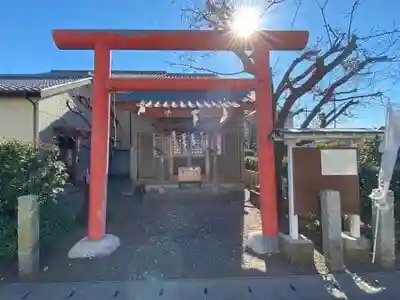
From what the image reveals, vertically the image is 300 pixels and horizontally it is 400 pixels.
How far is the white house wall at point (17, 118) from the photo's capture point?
11.5 meters

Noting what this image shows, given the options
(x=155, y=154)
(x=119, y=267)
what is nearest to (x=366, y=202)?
(x=119, y=267)

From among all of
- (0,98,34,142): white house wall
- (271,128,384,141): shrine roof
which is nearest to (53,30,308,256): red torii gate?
(271,128,384,141): shrine roof

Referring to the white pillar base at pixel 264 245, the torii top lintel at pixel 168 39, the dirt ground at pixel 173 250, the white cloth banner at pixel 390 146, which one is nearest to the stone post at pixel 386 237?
the white cloth banner at pixel 390 146

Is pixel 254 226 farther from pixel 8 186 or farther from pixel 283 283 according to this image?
pixel 8 186

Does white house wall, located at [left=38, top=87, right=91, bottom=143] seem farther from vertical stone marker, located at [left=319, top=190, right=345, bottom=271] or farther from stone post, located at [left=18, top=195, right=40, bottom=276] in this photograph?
vertical stone marker, located at [left=319, top=190, right=345, bottom=271]

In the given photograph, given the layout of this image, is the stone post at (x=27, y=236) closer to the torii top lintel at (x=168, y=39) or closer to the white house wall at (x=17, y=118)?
the torii top lintel at (x=168, y=39)

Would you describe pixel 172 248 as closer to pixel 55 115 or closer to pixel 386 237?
pixel 386 237

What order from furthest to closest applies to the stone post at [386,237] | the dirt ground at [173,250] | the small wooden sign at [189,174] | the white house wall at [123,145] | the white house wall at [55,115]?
the white house wall at [123,145]
the small wooden sign at [189,174]
the white house wall at [55,115]
the stone post at [386,237]
the dirt ground at [173,250]

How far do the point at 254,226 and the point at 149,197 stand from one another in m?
4.86

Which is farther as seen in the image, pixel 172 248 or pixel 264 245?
pixel 172 248

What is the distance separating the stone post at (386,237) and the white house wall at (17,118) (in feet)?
32.5

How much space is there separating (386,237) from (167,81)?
4591 millimetres

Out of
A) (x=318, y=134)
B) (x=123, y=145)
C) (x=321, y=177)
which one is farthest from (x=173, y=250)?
(x=123, y=145)

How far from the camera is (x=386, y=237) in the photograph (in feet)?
19.5
